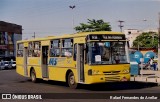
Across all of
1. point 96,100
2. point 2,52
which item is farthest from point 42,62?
point 2,52

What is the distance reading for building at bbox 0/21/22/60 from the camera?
84938 mm

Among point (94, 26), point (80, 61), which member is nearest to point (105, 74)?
point (80, 61)

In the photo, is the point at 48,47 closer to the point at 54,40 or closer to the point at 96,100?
the point at 54,40

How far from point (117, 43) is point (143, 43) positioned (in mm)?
94608

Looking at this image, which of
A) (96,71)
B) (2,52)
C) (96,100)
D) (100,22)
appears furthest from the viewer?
(2,52)

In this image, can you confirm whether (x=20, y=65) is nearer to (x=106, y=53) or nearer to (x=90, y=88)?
(x=90, y=88)

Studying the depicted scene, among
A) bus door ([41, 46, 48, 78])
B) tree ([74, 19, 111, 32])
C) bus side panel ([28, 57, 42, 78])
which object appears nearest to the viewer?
bus door ([41, 46, 48, 78])

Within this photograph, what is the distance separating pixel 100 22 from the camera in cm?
7162

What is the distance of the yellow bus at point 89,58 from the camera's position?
1784 cm

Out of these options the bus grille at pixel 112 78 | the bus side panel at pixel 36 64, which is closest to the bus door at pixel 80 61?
the bus grille at pixel 112 78

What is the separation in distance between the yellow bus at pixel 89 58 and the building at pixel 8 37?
63326 mm

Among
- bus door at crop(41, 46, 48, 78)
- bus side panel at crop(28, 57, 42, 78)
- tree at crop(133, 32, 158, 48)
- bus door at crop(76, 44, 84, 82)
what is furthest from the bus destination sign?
tree at crop(133, 32, 158, 48)

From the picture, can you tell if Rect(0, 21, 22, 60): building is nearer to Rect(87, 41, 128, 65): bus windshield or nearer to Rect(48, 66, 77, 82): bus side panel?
Rect(48, 66, 77, 82): bus side panel

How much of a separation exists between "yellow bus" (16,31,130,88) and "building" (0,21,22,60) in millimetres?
63326
